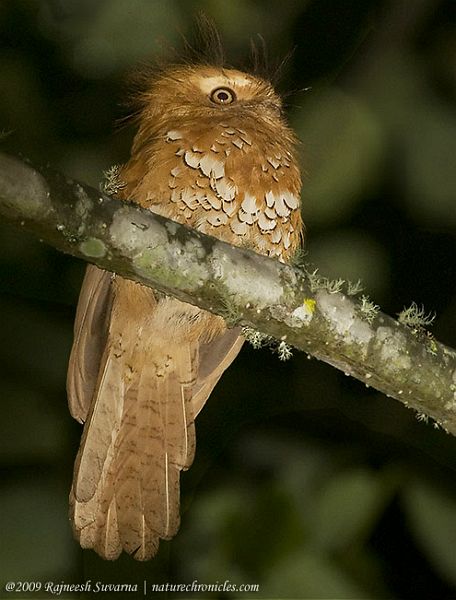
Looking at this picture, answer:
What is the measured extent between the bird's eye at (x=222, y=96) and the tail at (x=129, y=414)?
65cm

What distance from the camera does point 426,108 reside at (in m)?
3.30

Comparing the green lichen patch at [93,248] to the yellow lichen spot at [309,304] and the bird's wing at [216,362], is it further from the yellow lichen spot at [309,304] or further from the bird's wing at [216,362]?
the bird's wing at [216,362]

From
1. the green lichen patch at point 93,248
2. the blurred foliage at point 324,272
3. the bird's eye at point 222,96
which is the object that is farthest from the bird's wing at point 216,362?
the green lichen patch at point 93,248

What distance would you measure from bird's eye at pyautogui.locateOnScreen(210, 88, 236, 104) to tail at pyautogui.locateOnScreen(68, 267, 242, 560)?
65cm

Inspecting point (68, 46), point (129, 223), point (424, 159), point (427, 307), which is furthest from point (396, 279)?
point (129, 223)

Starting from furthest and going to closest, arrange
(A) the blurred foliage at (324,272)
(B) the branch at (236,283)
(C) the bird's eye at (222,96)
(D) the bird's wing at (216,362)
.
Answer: (D) the bird's wing at (216,362) → (C) the bird's eye at (222,96) → (A) the blurred foliage at (324,272) → (B) the branch at (236,283)

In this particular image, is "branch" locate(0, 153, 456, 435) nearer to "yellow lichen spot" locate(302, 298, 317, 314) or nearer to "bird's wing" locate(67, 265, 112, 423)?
"yellow lichen spot" locate(302, 298, 317, 314)

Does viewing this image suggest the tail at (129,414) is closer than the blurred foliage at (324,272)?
No

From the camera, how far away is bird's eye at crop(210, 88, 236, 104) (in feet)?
10.2

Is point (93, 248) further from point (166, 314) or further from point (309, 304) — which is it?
point (166, 314)

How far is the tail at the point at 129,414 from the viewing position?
305 cm

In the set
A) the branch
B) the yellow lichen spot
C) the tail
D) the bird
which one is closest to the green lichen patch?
the branch

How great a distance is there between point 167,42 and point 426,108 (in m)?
0.90

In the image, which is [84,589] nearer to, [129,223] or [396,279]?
[129,223]
